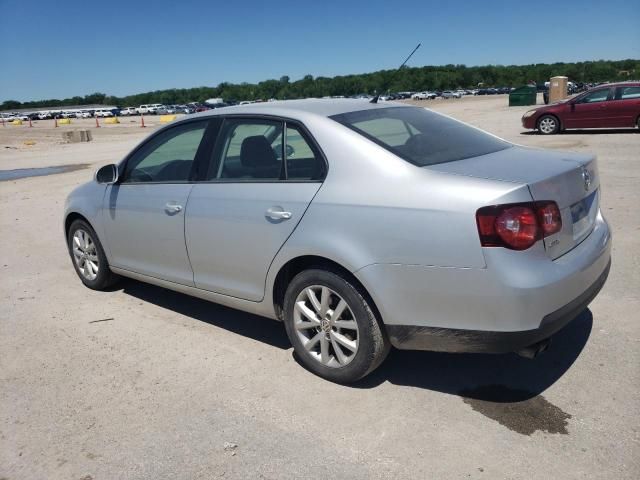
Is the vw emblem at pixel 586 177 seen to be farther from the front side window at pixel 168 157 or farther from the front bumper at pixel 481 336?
the front side window at pixel 168 157

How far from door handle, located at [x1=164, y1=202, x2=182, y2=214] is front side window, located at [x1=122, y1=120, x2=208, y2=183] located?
0.20 meters

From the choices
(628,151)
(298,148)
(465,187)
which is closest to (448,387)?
(465,187)

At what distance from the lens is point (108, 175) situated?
488 centimetres

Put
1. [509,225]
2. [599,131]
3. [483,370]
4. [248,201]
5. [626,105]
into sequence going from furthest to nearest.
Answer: [599,131] < [626,105] < [248,201] < [483,370] < [509,225]

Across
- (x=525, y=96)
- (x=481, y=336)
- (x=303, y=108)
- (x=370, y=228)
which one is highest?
(x=525, y=96)

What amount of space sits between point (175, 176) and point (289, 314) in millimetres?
1564

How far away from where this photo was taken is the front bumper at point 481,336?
112 inches

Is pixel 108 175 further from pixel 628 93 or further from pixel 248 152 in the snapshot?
pixel 628 93

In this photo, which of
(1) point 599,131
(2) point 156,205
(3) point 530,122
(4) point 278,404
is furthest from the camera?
(3) point 530,122

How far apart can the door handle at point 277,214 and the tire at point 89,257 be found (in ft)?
7.76

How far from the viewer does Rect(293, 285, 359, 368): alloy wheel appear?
133 inches

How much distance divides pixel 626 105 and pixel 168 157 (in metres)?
15.4

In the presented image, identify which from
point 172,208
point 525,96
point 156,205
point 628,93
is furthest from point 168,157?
point 525,96

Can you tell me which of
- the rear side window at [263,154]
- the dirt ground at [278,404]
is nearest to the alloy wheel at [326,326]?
the dirt ground at [278,404]
